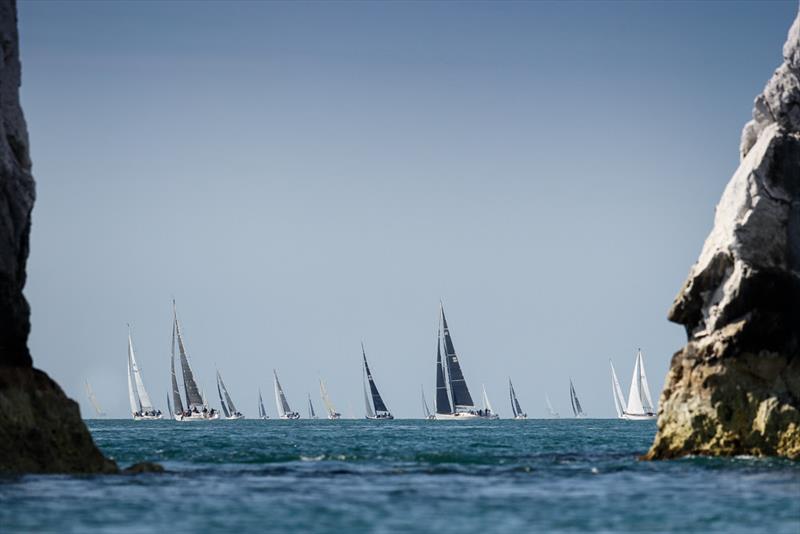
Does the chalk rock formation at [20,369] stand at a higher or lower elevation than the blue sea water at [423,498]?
higher

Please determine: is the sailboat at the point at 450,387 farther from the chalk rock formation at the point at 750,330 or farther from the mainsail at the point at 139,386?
the chalk rock formation at the point at 750,330

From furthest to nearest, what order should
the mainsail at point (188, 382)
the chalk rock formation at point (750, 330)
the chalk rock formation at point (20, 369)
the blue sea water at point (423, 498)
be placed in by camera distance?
the mainsail at point (188, 382) < the chalk rock formation at point (750, 330) < the chalk rock formation at point (20, 369) < the blue sea water at point (423, 498)

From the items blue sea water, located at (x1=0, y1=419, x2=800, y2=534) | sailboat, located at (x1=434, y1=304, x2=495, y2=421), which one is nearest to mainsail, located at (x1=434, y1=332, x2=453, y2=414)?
sailboat, located at (x1=434, y1=304, x2=495, y2=421)

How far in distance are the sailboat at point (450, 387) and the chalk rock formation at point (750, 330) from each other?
125m

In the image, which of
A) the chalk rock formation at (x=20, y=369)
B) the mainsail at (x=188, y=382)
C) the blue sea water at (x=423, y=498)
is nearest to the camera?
the blue sea water at (x=423, y=498)

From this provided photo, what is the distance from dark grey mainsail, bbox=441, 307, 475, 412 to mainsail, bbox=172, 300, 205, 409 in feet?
107

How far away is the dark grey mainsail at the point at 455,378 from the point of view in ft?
543

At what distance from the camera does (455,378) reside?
17100cm

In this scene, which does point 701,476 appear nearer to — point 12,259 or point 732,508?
point 732,508

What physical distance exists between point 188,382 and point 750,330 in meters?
138

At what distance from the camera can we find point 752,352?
36.7 m

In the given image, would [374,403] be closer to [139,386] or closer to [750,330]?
[139,386]

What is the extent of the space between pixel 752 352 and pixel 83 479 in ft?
60.8

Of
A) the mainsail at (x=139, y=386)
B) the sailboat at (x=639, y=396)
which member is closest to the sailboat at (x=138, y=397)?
the mainsail at (x=139, y=386)
